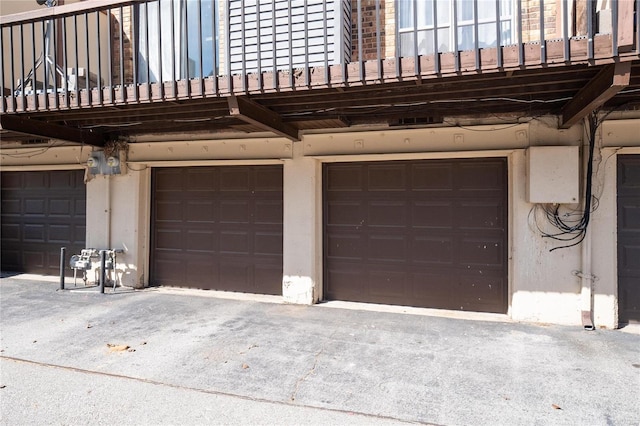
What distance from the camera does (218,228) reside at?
666cm

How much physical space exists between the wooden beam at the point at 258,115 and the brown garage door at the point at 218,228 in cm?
99

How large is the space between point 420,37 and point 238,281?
470 centimetres

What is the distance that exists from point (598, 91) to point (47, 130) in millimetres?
7137

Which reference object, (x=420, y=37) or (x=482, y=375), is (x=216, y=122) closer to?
(x=420, y=37)

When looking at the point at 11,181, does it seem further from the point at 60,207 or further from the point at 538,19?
the point at 538,19

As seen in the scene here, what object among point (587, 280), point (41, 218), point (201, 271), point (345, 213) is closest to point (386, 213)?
point (345, 213)

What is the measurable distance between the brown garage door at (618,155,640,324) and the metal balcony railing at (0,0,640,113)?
5.89ft

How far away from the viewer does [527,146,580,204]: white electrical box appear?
4781mm

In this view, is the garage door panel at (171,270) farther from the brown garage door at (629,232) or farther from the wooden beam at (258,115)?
the brown garage door at (629,232)

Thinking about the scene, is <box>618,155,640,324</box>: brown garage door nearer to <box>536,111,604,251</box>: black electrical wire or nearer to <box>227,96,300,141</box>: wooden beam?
<box>536,111,604,251</box>: black electrical wire

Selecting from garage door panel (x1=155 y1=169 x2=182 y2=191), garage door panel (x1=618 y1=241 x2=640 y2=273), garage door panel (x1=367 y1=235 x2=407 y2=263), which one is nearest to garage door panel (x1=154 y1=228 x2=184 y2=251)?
garage door panel (x1=155 y1=169 x2=182 y2=191)

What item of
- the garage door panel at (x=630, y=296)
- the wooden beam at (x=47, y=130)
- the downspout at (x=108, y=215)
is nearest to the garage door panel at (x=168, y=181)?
the downspout at (x=108, y=215)

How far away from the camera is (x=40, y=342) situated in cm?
434

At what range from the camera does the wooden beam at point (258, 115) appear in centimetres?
439
